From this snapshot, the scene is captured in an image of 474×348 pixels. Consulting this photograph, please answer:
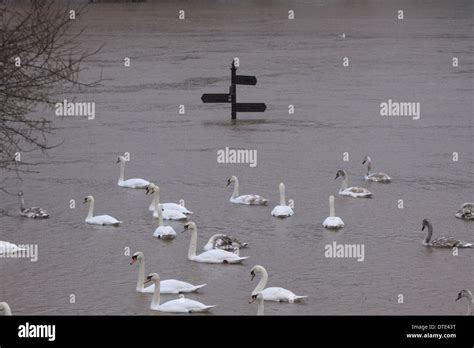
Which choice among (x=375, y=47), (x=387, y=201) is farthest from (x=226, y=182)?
Answer: (x=375, y=47)

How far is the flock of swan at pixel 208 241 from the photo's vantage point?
14.4 meters

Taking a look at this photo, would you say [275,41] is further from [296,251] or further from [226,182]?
[296,251]

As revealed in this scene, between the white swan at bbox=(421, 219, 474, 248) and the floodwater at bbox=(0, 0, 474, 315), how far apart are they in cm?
13

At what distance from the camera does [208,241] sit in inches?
684

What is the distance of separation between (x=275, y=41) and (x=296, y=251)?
121ft

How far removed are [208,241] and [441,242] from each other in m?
3.09

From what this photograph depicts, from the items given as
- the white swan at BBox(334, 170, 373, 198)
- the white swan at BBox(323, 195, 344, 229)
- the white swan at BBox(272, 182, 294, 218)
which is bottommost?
the white swan at BBox(323, 195, 344, 229)

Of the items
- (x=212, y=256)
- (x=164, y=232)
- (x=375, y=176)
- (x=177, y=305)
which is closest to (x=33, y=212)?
(x=164, y=232)

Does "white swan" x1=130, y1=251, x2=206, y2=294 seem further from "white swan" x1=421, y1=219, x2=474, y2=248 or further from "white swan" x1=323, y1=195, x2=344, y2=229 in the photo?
"white swan" x1=421, y1=219, x2=474, y2=248

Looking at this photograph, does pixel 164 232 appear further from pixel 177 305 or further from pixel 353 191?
pixel 353 191

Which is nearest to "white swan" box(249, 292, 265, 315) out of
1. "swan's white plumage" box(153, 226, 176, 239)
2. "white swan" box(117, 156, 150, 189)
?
"swan's white plumage" box(153, 226, 176, 239)

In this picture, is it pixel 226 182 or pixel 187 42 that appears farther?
pixel 187 42

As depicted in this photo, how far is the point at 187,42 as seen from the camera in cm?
5269

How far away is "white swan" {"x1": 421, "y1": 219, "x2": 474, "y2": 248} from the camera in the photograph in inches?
675
